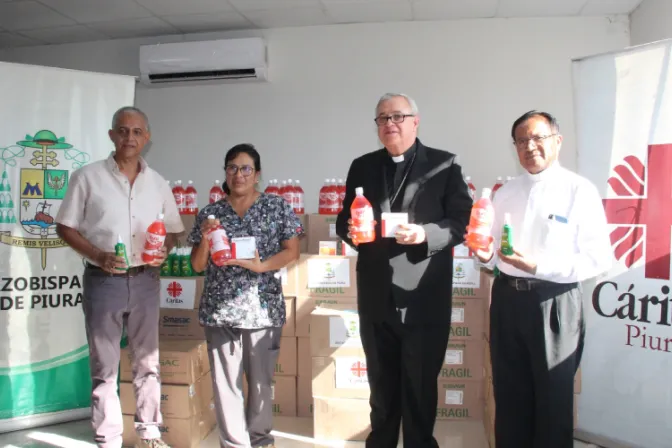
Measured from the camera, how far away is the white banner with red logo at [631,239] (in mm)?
2170

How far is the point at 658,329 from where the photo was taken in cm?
219

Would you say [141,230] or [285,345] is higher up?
[141,230]

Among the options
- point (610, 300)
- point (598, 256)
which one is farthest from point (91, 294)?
point (610, 300)

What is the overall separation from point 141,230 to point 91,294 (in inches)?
13.8

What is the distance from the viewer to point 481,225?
1568 millimetres

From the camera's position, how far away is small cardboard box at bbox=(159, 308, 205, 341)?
294cm

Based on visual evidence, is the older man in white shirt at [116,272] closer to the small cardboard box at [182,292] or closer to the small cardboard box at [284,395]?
the small cardboard box at [182,292]

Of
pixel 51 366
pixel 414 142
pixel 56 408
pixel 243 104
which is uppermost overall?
pixel 243 104

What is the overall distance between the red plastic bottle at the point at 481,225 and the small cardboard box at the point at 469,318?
1.15 metres

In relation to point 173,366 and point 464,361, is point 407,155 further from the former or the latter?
point 173,366

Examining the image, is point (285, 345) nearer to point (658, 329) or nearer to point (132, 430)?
point (132, 430)

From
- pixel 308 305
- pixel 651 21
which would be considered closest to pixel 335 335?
pixel 308 305

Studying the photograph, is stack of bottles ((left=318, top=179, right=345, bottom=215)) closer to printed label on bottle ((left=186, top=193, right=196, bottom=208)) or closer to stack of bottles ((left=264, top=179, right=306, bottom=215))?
stack of bottles ((left=264, top=179, right=306, bottom=215))

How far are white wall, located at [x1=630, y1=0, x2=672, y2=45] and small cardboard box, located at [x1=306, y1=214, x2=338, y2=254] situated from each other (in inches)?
98.9
